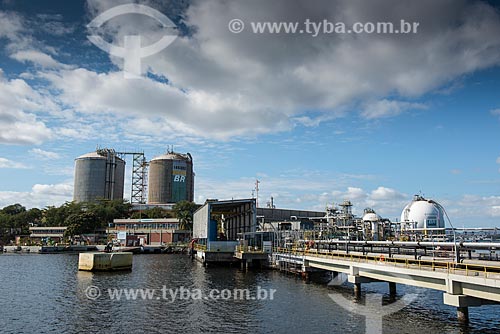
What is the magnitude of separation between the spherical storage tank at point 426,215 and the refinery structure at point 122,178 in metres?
115

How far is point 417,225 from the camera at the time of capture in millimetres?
74500

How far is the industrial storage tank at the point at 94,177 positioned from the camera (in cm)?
17138

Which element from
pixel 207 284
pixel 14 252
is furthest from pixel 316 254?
pixel 14 252

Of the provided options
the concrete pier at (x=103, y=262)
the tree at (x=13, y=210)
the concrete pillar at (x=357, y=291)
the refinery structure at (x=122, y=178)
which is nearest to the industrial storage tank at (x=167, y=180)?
the refinery structure at (x=122, y=178)

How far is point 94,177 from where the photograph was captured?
172m

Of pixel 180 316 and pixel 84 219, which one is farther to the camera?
pixel 84 219

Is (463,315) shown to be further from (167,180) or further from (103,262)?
(167,180)

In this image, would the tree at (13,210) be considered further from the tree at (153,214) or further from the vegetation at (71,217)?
the tree at (153,214)

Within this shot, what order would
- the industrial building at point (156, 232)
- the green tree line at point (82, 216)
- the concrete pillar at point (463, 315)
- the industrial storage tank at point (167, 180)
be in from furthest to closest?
the industrial storage tank at point (167, 180)
the green tree line at point (82, 216)
the industrial building at point (156, 232)
the concrete pillar at point (463, 315)

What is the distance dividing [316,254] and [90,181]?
144115mm

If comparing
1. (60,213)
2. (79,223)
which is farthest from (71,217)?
(60,213)

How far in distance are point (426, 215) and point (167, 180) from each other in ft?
396

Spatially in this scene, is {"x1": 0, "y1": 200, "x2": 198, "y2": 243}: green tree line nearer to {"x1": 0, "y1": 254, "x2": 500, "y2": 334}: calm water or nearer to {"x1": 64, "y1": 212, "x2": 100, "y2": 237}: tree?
{"x1": 64, "y1": 212, "x2": 100, "y2": 237}: tree

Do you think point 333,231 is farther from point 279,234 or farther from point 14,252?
point 14,252
